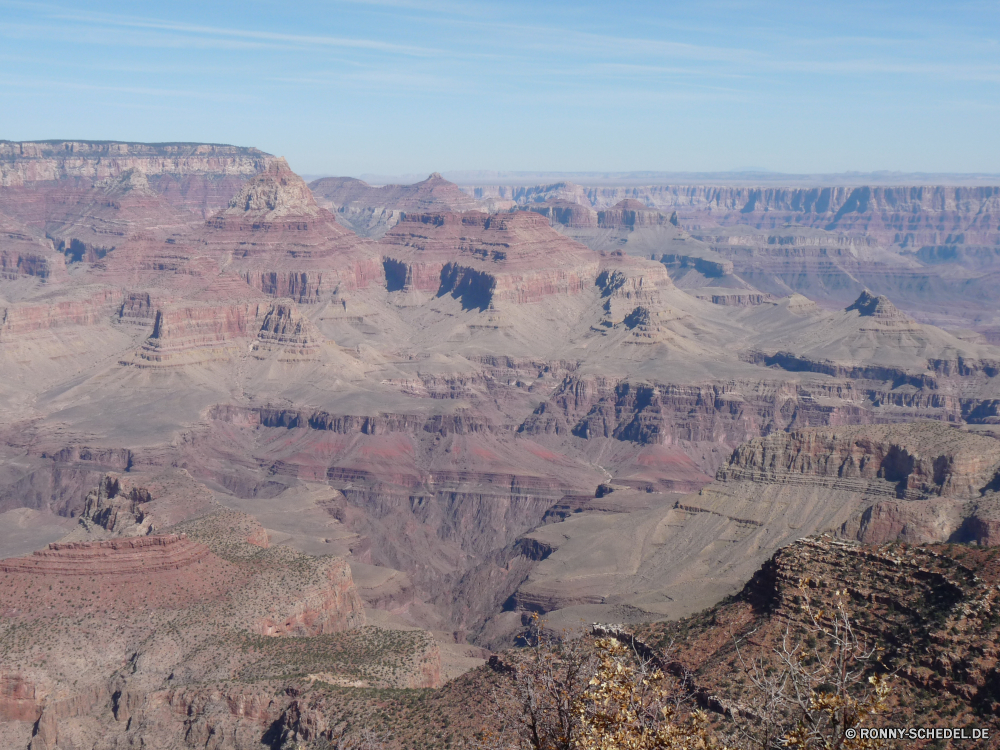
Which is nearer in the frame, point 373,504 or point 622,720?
point 622,720

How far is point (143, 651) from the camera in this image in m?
62.9

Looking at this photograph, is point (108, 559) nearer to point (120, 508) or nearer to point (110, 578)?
point (110, 578)

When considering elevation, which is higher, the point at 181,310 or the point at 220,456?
the point at 181,310

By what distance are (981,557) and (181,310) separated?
6703 inches

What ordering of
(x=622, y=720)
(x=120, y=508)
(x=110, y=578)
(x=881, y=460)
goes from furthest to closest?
(x=881, y=460) → (x=120, y=508) → (x=110, y=578) → (x=622, y=720)

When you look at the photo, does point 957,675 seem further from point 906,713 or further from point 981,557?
point 981,557

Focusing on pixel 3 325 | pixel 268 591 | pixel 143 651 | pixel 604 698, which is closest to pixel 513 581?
pixel 268 591

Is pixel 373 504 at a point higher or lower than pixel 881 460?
lower

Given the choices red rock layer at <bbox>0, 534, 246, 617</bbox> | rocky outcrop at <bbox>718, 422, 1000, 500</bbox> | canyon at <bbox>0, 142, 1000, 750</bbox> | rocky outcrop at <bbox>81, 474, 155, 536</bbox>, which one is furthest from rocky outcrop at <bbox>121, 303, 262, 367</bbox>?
red rock layer at <bbox>0, 534, 246, 617</bbox>

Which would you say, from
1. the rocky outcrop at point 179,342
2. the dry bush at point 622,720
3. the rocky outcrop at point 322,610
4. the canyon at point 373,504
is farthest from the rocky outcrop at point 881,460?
the rocky outcrop at point 179,342

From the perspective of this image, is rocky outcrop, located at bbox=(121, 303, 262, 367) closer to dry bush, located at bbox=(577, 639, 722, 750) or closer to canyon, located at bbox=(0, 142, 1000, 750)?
canyon, located at bbox=(0, 142, 1000, 750)

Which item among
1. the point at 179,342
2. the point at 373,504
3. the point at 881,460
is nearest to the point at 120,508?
the point at 373,504

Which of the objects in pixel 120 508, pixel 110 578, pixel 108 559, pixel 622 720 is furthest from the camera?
pixel 120 508

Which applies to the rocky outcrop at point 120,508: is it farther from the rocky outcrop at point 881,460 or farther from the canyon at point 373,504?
the rocky outcrop at point 881,460
